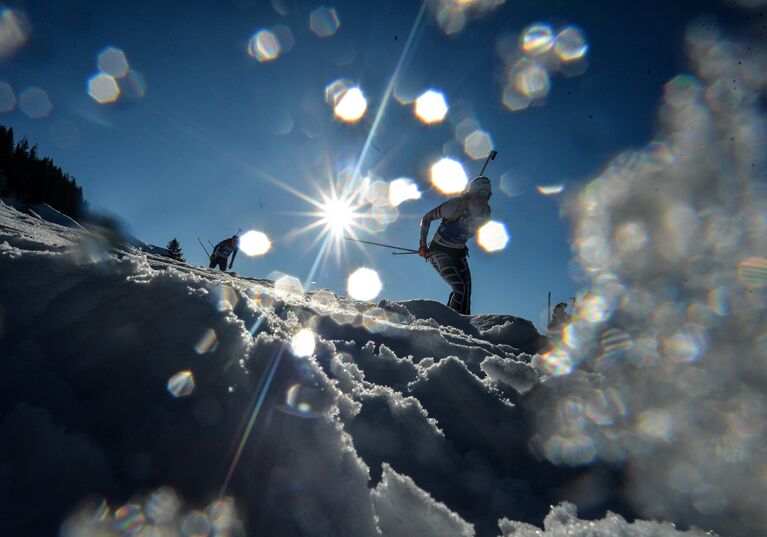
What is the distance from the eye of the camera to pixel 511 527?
3.55ft

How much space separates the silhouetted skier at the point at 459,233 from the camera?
783 centimetres

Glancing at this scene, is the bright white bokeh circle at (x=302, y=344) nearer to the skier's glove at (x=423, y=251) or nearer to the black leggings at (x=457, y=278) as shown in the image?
the black leggings at (x=457, y=278)

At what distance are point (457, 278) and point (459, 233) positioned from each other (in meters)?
0.98

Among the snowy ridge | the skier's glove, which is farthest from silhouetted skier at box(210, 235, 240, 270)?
the snowy ridge

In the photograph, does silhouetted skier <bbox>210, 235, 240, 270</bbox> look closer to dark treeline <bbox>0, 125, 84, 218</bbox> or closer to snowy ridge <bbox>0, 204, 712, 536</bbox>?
snowy ridge <bbox>0, 204, 712, 536</bbox>

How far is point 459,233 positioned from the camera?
813cm

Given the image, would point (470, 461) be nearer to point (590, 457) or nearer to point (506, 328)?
point (590, 457)

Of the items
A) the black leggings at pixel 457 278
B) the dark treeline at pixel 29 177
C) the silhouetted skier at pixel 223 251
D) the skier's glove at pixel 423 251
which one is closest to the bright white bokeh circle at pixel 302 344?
the black leggings at pixel 457 278

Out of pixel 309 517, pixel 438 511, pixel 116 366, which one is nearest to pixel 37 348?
pixel 116 366

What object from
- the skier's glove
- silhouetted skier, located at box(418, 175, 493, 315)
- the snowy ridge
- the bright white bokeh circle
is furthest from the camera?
the skier's glove

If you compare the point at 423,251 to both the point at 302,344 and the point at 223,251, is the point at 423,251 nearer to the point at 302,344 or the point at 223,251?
the point at 302,344

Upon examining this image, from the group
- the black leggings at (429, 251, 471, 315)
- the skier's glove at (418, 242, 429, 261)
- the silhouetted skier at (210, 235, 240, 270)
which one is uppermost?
the silhouetted skier at (210, 235, 240, 270)

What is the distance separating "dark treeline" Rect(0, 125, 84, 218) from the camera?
34.1 metres

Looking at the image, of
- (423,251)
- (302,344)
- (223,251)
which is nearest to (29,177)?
(223,251)
